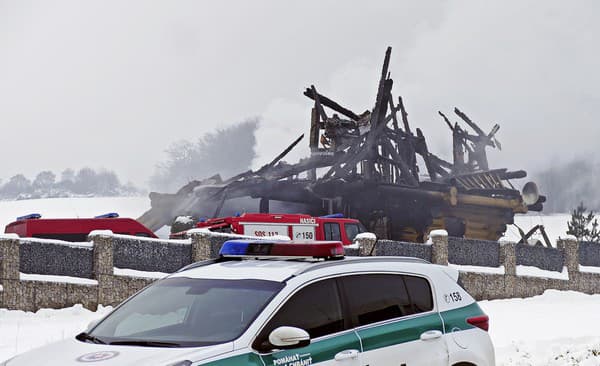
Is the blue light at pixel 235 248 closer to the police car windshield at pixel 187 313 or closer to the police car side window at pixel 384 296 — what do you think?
the police car windshield at pixel 187 313

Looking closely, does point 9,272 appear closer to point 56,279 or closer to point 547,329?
point 56,279

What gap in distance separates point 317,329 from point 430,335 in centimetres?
123

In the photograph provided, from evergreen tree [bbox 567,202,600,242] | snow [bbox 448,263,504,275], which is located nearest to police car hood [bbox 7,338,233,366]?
snow [bbox 448,263,504,275]

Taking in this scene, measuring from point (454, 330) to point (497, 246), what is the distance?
75.5 ft

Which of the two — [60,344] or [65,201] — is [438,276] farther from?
[65,201]

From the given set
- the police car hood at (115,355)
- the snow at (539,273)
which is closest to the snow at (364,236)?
the snow at (539,273)

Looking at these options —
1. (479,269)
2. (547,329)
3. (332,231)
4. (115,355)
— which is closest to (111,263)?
(332,231)

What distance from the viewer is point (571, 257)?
103ft

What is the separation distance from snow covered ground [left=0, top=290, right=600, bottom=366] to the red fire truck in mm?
2809

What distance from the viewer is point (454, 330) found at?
21.4 feet

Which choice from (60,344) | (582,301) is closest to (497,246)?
(582,301)

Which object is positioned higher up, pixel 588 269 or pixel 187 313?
pixel 187 313

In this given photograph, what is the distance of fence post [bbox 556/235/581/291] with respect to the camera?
31.3 m

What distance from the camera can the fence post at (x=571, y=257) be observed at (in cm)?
3128
